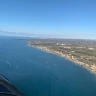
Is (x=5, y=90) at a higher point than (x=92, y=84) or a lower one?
higher

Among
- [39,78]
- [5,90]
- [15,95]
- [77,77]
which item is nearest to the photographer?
[15,95]

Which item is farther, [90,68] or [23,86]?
[90,68]

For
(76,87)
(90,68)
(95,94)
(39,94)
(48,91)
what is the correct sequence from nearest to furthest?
(39,94) < (48,91) < (95,94) < (76,87) < (90,68)

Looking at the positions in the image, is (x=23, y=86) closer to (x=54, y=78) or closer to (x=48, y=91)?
(x=48, y=91)

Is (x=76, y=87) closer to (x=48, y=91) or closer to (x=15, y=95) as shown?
(x=48, y=91)

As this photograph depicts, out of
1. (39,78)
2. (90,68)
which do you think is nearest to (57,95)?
(39,78)

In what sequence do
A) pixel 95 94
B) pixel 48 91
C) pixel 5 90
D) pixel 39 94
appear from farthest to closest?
pixel 95 94 < pixel 48 91 < pixel 39 94 < pixel 5 90

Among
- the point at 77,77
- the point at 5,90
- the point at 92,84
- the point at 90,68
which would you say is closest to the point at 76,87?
the point at 92,84

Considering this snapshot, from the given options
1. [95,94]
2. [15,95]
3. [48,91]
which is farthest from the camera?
[95,94]

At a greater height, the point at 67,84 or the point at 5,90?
the point at 5,90
